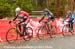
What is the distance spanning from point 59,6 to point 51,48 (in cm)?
2081

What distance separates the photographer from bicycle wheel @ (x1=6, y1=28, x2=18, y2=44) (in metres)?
15.9

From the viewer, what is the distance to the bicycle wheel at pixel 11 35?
1595cm

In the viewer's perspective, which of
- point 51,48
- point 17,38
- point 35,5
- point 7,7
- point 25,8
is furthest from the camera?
point 35,5

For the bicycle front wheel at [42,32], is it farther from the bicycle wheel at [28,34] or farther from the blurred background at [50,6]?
the blurred background at [50,6]

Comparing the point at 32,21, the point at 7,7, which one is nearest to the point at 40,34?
the point at 32,21

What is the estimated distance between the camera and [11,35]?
16359mm

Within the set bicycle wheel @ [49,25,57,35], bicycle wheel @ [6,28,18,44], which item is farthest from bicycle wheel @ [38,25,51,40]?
bicycle wheel @ [6,28,18,44]

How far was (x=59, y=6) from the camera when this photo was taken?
1341 inches

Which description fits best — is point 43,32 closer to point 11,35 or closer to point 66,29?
point 66,29

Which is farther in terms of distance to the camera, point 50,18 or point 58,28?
point 58,28

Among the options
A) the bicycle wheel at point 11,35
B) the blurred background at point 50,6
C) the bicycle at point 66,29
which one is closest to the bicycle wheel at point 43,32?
the bicycle wheel at point 11,35

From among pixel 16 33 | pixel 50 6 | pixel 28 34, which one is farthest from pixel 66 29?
pixel 50 6

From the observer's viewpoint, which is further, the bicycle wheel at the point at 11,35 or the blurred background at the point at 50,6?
the blurred background at the point at 50,6

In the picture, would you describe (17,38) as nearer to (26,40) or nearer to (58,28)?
(26,40)
